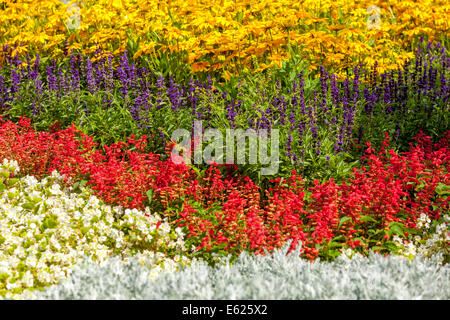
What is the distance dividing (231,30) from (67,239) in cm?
342

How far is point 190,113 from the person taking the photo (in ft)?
18.5

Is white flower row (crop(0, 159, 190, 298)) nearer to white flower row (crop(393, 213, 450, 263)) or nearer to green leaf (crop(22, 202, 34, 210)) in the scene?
green leaf (crop(22, 202, 34, 210))

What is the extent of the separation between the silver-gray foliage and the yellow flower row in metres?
3.06

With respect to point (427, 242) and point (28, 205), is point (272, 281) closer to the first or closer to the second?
point (427, 242)

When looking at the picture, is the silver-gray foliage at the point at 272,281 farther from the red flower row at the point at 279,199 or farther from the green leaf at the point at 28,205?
the green leaf at the point at 28,205

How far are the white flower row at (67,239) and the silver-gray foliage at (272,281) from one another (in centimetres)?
28

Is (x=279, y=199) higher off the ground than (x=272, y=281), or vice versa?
(x=279, y=199)

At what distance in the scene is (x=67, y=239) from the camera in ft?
13.0

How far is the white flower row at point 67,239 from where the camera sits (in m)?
3.55

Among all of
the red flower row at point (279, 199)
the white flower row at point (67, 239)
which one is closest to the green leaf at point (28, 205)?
the white flower row at point (67, 239)

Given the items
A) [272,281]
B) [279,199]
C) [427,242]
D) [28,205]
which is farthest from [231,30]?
[272,281]

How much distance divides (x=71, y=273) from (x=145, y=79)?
→ 331cm

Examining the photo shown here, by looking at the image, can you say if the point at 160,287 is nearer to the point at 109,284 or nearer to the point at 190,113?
the point at 109,284
